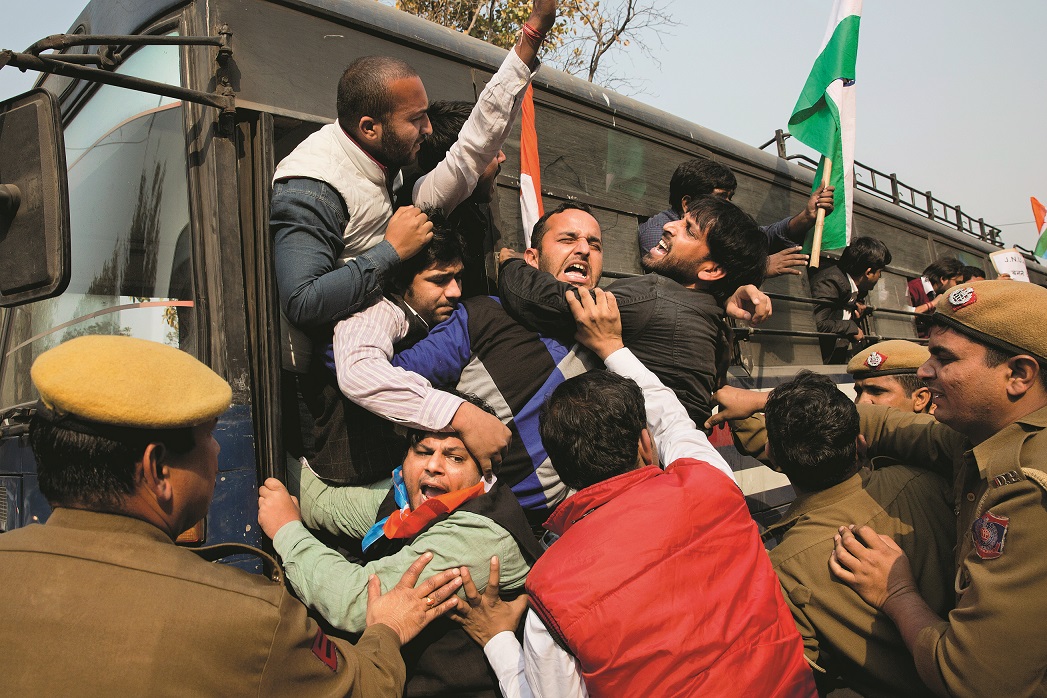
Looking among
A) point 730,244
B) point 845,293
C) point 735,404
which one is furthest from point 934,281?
point 730,244

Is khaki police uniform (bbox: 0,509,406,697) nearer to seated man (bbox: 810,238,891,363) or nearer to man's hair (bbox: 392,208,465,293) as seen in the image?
man's hair (bbox: 392,208,465,293)

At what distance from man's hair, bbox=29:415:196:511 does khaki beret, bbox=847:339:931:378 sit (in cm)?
293

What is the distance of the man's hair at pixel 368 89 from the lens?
2369mm

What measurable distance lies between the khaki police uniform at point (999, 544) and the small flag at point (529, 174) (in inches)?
65.0

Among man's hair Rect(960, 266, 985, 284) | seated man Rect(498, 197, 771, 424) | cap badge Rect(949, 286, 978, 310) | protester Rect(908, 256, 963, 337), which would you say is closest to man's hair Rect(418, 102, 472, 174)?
seated man Rect(498, 197, 771, 424)

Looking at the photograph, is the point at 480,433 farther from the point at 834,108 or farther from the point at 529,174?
the point at 834,108

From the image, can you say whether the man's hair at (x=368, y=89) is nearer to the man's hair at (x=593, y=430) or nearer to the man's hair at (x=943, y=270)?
the man's hair at (x=593, y=430)

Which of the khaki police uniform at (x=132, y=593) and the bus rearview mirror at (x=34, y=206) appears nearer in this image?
the khaki police uniform at (x=132, y=593)

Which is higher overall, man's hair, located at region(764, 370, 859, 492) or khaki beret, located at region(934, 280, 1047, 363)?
khaki beret, located at region(934, 280, 1047, 363)

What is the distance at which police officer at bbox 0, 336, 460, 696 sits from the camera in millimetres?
1284

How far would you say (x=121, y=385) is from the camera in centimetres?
140

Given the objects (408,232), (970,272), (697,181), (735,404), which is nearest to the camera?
(408,232)

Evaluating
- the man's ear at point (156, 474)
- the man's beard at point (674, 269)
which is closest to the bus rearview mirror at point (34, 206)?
the man's ear at point (156, 474)

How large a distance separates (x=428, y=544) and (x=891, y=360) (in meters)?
2.27
